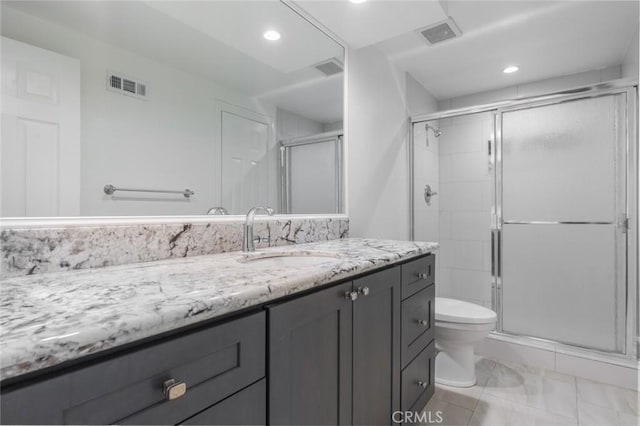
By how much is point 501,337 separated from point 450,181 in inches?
57.2

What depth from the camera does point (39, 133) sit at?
88 cm

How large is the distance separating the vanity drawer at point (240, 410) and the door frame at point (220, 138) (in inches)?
31.3

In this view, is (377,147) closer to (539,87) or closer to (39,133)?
(539,87)

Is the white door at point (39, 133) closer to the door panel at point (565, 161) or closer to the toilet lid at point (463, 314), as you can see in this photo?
the toilet lid at point (463, 314)

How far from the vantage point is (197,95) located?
1266mm

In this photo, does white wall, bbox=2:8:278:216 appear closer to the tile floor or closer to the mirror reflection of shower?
the tile floor

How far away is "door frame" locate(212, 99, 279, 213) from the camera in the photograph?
1.33m

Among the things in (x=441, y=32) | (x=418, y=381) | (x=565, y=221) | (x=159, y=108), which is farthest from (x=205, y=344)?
(x=565, y=221)

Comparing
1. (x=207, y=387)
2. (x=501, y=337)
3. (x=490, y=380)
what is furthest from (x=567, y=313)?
(x=207, y=387)

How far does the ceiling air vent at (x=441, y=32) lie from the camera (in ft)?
6.59

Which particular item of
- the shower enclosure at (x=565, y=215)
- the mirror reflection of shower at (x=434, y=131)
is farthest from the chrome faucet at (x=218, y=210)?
the mirror reflection of shower at (x=434, y=131)

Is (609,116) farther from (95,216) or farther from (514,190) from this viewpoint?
(95,216)

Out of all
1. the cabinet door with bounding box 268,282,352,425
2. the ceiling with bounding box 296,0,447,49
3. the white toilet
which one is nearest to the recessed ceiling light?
the ceiling with bounding box 296,0,447,49

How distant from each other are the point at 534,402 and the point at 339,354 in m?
1.48
